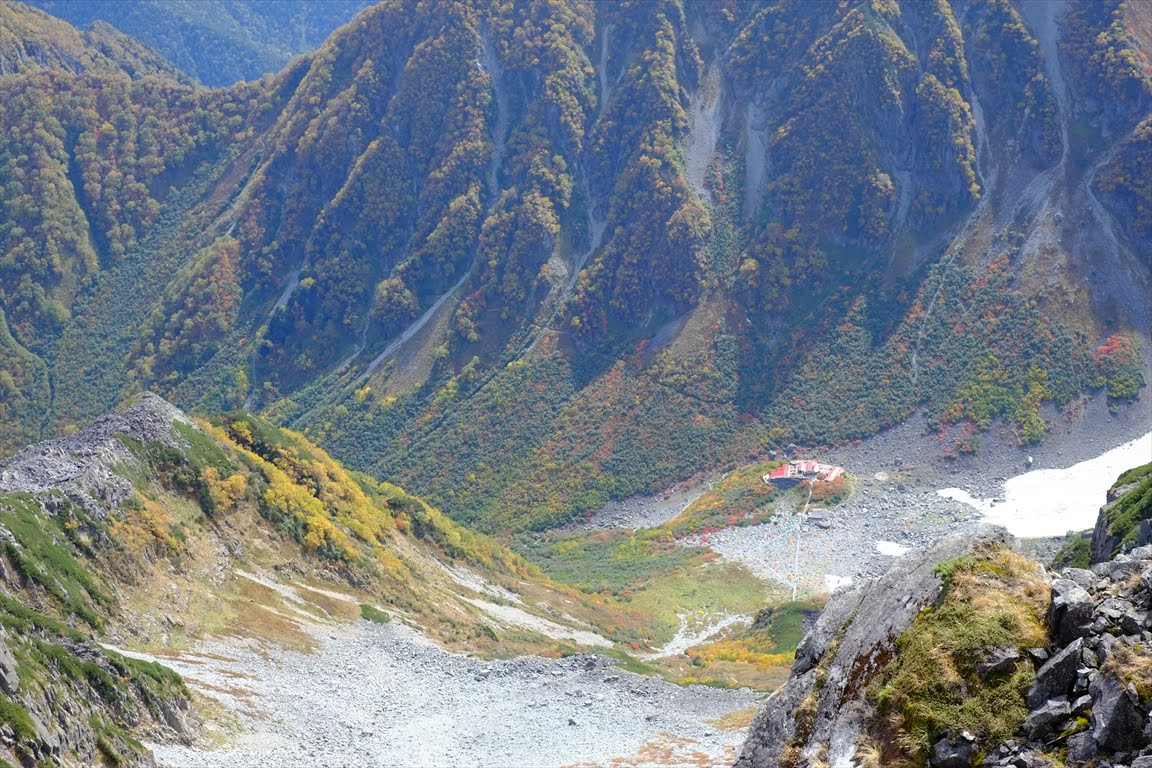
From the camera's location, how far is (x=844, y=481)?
13412 centimetres

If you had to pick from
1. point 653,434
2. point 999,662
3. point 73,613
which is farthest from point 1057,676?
point 653,434

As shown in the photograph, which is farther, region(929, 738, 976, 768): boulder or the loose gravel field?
the loose gravel field

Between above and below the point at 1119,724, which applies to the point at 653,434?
below

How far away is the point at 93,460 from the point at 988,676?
187 ft

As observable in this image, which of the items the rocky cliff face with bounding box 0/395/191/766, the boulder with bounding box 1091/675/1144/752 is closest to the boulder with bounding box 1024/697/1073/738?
the boulder with bounding box 1091/675/1144/752

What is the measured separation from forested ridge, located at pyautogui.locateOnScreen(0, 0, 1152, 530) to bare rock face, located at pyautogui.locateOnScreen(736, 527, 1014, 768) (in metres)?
122

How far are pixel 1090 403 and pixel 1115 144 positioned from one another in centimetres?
4574

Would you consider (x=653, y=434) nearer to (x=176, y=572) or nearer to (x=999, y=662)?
(x=176, y=572)

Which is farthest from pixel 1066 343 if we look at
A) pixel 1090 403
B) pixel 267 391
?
pixel 267 391

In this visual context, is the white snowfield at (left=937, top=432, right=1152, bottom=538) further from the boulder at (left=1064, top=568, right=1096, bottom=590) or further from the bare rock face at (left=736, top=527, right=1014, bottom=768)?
the boulder at (left=1064, top=568, right=1096, bottom=590)

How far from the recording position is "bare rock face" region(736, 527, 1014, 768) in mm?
18531

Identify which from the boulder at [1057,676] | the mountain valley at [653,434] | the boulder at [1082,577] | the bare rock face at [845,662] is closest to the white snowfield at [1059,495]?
the mountain valley at [653,434]

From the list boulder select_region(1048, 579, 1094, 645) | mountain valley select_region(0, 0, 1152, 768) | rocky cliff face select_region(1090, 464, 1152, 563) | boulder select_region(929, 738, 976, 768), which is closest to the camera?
boulder select_region(929, 738, 976, 768)

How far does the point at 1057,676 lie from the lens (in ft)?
50.9
